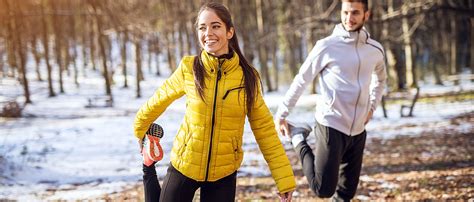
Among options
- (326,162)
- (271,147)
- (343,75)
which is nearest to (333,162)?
(326,162)

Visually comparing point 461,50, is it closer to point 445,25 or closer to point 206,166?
point 445,25

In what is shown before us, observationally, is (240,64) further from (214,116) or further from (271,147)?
(271,147)

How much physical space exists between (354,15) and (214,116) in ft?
6.56

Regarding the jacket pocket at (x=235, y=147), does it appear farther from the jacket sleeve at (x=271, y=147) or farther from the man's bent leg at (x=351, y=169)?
the man's bent leg at (x=351, y=169)

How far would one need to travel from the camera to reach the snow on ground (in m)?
8.09

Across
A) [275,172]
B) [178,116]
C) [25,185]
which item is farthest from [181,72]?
[178,116]

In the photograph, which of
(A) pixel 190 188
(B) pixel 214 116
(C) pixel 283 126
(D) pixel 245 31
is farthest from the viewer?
(D) pixel 245 31

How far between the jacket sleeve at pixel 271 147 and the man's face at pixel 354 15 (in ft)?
5.10

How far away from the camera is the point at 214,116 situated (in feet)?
9.33

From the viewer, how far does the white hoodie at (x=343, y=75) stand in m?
4.18

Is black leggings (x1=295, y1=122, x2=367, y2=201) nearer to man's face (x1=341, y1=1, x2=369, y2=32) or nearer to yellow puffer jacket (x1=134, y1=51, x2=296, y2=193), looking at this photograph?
man's face (x1=341, y1=1, x2=369, y2=32)

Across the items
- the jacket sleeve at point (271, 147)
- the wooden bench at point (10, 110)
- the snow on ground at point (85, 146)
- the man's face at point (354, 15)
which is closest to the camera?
the jacket sleeve at point (271, 147)

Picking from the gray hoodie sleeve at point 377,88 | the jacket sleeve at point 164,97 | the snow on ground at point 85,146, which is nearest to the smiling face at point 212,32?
the jacket sleeve at point 164,97

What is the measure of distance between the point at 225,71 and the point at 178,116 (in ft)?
52.0
